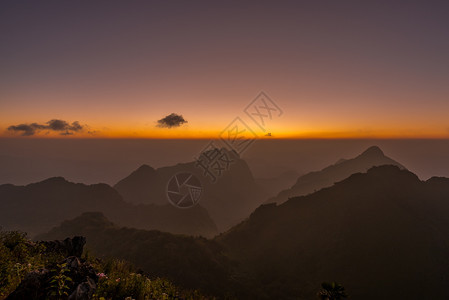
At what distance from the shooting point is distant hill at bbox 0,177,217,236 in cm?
15325

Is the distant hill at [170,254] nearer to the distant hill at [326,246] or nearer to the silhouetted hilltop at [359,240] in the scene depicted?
the distant hill at [326,246]

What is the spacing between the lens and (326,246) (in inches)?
2724

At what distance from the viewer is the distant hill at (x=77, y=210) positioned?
153 m

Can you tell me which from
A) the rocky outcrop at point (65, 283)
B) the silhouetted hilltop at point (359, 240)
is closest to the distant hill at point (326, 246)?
the silhouetted hilltop at point (359, 240)

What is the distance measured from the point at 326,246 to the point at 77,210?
173518 mm

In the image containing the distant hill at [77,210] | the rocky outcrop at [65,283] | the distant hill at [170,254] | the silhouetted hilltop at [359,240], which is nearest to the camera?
the rocky outcrop at [65,283]

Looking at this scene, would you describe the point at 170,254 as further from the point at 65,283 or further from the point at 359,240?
the point at 65,283

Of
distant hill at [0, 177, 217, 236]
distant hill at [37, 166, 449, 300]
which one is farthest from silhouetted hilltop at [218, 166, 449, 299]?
distant hill at [0, 177, 217, 236]

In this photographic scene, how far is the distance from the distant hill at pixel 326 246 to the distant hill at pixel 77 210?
65.3 m

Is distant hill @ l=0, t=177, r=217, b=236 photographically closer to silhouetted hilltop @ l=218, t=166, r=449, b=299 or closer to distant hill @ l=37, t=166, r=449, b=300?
distant hill @ l=37, t=166, r=449, b=300

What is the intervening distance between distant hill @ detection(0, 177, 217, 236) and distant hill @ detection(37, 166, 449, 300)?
65305 mm

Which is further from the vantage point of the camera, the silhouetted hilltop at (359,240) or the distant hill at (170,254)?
the distant hill at (170,254)

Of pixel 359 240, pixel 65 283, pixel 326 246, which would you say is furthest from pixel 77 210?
pixel 65 283

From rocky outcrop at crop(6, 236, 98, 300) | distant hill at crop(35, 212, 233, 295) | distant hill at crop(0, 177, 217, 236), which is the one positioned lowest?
distant hill at crop(0, 177, 217, 236)
